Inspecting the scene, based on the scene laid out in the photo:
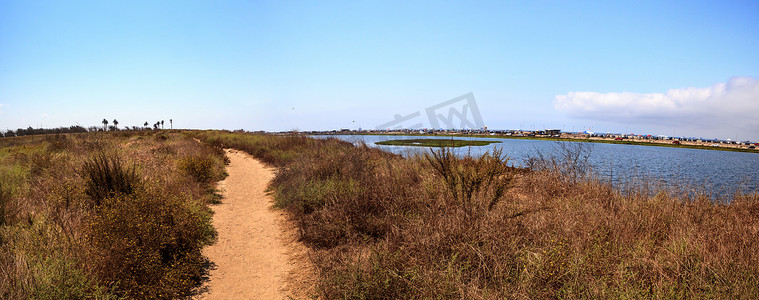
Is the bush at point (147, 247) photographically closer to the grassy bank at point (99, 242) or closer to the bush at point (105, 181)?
the grassy bank at point (99, 242)

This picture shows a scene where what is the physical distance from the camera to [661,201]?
20.6 feet

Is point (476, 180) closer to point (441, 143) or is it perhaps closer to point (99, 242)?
point (441, 143)

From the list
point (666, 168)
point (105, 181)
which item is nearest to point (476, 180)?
point (105, 181)

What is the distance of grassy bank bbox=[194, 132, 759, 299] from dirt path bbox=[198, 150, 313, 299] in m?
0.40

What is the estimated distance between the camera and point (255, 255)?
536cm

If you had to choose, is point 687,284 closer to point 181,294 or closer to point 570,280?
point 570,280

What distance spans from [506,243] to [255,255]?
14.4 feet

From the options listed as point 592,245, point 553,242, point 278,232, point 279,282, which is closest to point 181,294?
point 279,282

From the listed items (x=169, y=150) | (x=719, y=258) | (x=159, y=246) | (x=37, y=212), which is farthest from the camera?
(x=169, y=150)

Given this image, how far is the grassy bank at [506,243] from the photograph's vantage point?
2988mm

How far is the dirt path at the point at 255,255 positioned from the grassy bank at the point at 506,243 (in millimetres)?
402

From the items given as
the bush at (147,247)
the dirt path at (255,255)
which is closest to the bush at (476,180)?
the dirt path at (255,255)

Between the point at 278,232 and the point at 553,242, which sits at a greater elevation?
the point at 553,242

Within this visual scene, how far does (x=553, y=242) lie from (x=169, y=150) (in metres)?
18.5
